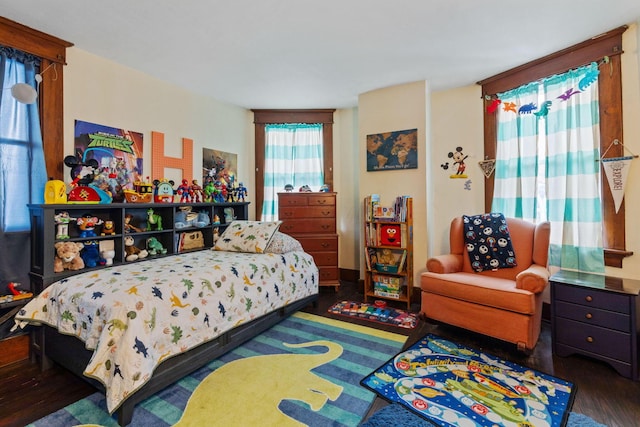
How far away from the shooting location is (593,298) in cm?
202

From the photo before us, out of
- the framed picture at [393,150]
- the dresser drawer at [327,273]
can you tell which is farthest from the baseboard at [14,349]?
the framed picture at [393,150]

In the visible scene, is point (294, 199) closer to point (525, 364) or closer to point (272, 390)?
point (272, 390)

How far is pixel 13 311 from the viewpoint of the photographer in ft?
6.44

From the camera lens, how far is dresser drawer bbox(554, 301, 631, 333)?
1.90m

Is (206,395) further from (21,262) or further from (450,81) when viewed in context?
(450,81)

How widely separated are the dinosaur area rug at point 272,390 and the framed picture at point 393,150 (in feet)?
6.35

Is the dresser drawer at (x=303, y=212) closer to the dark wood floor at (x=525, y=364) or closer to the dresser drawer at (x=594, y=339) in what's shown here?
the dark wood floor at (x=525, y=364)

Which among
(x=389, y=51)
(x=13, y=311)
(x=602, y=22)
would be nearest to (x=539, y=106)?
(x=602, y=22)

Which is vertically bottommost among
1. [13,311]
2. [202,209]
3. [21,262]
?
[13,311]

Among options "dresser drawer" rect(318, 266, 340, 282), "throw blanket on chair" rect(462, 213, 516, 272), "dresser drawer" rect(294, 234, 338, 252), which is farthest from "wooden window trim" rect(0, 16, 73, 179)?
"throw blanket on chair" rect(462, 213, 516, 272)

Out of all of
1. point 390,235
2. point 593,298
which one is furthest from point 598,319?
point 390,235

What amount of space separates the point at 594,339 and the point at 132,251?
12.3 feet

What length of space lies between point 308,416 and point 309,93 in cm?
331

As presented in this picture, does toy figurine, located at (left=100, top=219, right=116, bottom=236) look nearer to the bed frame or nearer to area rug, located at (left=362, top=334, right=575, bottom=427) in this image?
the bed frame
